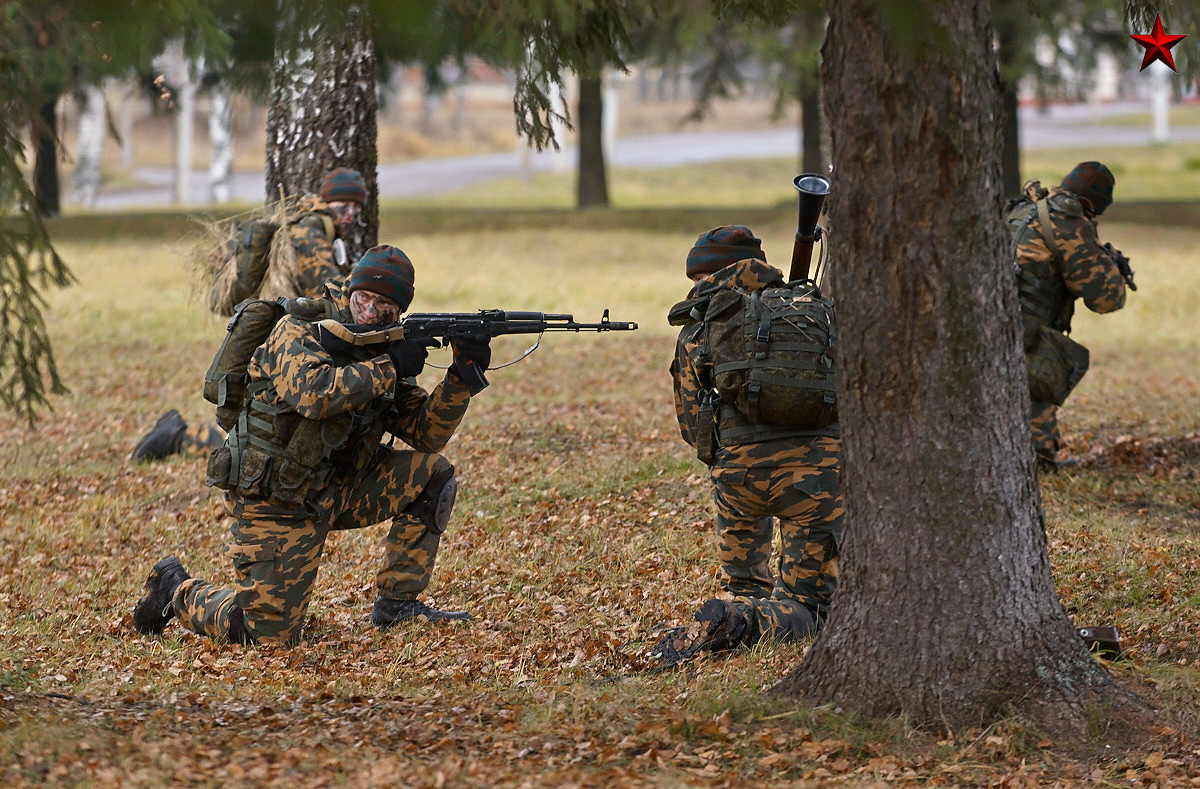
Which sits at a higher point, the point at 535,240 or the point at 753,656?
the point at 535,240

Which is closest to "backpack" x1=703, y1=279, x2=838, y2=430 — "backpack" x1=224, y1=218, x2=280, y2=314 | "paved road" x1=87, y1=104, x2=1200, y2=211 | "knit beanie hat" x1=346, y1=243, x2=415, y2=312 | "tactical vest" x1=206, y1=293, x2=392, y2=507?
"knit beanie hat" x1=346, y1=243, x2=415, y2=312

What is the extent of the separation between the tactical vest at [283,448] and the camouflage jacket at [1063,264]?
15.5ft

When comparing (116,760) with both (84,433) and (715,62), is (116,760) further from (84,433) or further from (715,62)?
(715,62)

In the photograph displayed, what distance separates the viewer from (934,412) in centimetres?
452

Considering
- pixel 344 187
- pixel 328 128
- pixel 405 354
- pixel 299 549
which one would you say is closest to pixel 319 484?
pixel 299 549

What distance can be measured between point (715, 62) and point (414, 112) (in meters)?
42.2

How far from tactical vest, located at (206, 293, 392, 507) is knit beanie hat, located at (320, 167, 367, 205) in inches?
121

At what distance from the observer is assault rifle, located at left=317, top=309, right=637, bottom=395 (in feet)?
20.4

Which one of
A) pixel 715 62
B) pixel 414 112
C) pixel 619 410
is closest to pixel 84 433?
pixel 619 410

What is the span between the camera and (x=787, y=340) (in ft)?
19.4

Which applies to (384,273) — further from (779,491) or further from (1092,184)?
(1092,184)

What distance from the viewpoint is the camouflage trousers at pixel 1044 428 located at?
8836 millimetres

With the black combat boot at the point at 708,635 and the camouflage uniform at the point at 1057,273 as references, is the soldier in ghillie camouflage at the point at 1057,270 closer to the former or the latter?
the camouflage uniform at the point at 1057,273

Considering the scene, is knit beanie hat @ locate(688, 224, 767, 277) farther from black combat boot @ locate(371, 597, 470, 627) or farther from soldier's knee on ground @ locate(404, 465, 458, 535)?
black combat boot @ locate(371, 597, 470, 627)
